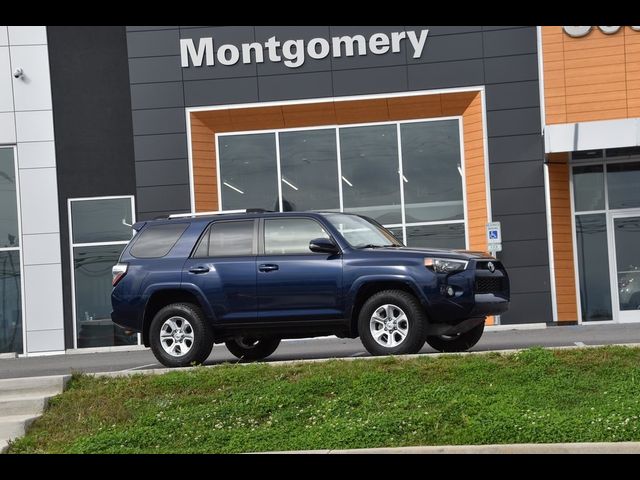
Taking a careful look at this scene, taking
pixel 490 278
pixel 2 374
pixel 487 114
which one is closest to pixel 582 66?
pixel 487 114

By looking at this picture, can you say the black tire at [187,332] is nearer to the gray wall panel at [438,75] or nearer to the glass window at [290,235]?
the glass window at [290,235]

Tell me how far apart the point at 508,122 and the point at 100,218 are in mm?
9428

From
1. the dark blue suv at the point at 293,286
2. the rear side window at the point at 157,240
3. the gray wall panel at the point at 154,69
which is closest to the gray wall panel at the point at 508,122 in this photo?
the gray wall panel at the point at 154,69

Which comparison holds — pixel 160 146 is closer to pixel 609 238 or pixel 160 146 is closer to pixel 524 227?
pixel 524 227

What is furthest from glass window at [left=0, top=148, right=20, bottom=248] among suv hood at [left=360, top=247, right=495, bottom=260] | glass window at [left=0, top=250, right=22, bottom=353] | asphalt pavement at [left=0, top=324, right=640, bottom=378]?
suv hood at [left=360, top=247, right=495, bottom=260]

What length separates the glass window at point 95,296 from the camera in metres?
24.6

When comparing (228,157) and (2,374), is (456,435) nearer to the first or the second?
(2,374)

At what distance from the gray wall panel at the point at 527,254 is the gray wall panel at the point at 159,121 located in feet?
25.3

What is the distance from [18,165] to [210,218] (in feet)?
42.3

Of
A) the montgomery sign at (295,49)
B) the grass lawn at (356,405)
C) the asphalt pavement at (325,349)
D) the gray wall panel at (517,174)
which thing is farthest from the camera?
the montgomery sign at (295,49)

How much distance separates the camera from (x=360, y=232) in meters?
12.9

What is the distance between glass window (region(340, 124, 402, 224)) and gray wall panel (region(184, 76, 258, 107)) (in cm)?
240

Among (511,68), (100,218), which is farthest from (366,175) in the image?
(100,218)
